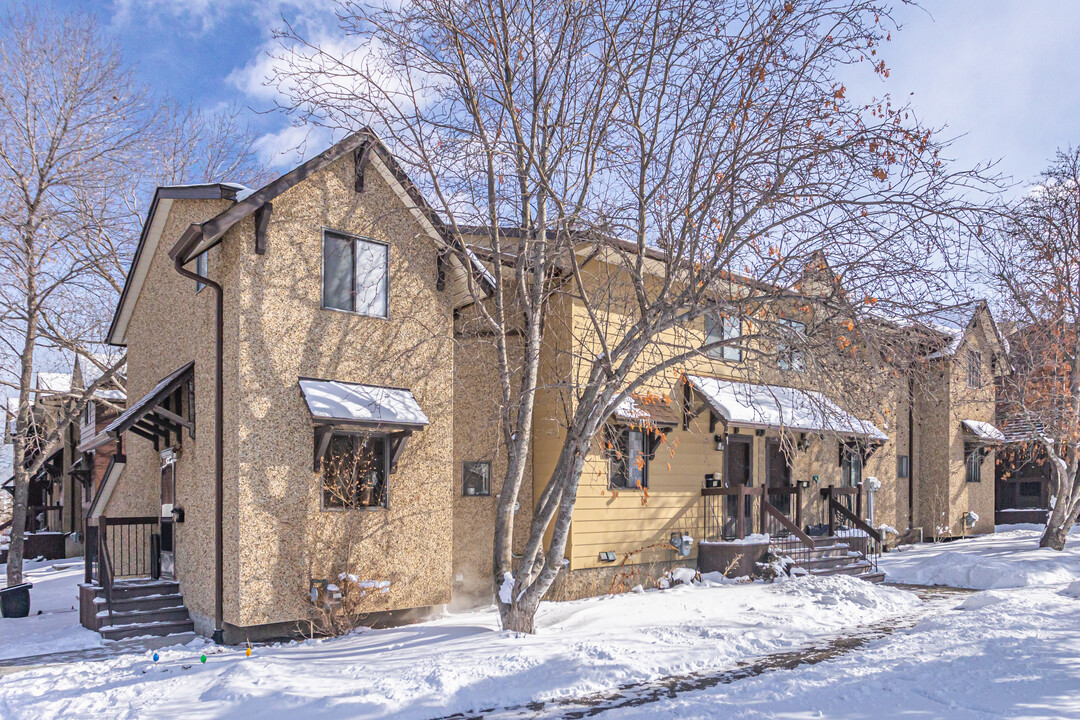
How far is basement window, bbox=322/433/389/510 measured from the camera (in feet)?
36.3

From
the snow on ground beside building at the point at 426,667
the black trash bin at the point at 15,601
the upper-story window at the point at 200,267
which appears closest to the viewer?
the snow on ground beside building at the point at 426,667

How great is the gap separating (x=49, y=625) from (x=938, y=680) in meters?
12.2

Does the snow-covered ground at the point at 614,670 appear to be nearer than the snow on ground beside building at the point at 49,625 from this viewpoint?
Yes

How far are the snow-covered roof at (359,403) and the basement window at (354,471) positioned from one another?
452mm

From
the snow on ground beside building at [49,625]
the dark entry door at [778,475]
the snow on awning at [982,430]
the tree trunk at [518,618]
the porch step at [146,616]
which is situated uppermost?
the snow on awning at [982,430]

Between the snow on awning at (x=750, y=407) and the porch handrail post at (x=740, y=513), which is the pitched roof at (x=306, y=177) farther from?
the porch handrail post at (x=740, y=513)

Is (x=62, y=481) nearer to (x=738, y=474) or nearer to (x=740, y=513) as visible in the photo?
(x=738, y=474)

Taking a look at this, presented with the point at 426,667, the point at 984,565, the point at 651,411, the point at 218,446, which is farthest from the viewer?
the point at 984,565

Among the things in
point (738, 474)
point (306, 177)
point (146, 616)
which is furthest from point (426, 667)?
point (738, 474)

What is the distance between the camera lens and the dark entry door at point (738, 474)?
16891 millimetres

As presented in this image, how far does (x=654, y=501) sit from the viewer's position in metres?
15.3

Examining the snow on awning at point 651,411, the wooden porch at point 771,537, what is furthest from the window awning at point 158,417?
the wooden porch at point 771,537

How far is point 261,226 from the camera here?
10.6 meters

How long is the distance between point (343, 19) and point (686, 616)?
9.41 metres
